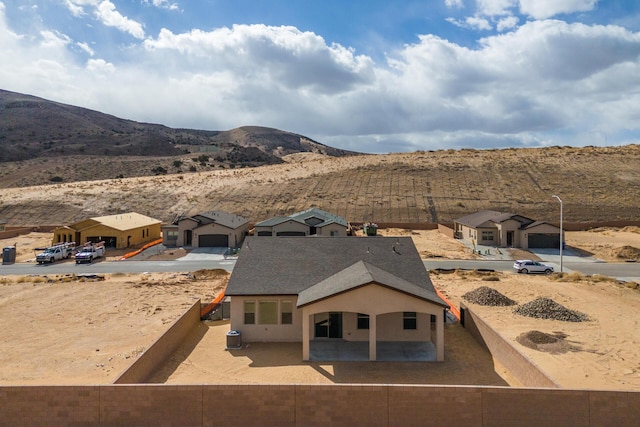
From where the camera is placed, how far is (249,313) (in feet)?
69.9

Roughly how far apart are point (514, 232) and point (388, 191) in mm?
36250

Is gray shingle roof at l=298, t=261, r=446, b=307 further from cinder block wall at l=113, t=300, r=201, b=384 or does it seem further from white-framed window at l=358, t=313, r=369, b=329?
cinder block wall at l=113, t=300, r=201, b=384

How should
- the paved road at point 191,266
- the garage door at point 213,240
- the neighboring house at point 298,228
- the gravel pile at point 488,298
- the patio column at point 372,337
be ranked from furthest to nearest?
the garage door at point 213,240
the neighboring house at point 298,228
the paved road at point 191,266
the gravel pile at point 488,298
the patio column at point 372,337

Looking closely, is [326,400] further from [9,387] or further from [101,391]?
[9,387]

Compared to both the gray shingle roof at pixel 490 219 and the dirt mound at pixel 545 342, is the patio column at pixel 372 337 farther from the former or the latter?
the gray shingle roof at pixel 490 219

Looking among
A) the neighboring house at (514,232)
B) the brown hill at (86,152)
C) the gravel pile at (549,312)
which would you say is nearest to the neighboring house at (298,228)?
the neighboring house at (514,232)

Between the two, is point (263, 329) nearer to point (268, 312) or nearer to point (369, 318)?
point (268, 312)

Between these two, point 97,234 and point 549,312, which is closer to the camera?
point 549,312

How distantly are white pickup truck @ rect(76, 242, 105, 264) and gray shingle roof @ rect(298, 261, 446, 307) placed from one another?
34124 mm

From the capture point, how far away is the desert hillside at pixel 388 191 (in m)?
77.9

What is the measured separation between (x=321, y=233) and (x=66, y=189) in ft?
212

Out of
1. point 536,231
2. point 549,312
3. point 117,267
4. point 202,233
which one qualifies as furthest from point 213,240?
point 536,231

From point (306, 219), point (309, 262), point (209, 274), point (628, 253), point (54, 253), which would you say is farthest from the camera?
point (306, 219)

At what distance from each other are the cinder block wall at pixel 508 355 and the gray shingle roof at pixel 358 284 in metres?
3.14
